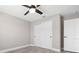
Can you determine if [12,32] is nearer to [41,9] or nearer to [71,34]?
[41,9]

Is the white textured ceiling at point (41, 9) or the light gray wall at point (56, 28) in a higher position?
the white textured ceiling at point (41, 9)

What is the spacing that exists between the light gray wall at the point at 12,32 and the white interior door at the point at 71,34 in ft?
2.72

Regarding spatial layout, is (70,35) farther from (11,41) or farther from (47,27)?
(11,41)

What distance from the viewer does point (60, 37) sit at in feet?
4.53

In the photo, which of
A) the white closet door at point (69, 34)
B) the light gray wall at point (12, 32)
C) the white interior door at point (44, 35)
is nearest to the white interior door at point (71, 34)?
the white closet door at point (69, 34)

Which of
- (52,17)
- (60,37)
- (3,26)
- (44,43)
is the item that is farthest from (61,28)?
(3,26)

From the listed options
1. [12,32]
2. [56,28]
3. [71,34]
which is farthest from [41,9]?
[71,34]

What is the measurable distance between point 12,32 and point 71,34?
123 cm

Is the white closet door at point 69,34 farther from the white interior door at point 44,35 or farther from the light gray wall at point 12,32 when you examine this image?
the light gray wall at point 12,32

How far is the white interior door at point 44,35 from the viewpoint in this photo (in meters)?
1.36

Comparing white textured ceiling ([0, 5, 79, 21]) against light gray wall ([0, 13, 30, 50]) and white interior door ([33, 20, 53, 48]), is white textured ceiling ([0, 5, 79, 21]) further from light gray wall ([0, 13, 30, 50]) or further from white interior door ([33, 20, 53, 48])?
white interior door ([33, 20, 53, 48])

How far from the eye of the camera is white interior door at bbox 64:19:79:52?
4.29 feet
